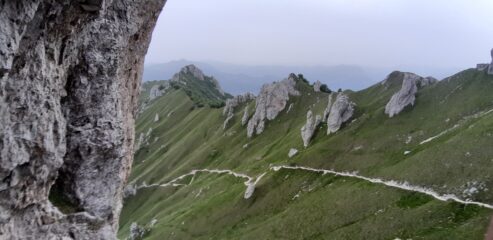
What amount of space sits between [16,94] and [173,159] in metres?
168

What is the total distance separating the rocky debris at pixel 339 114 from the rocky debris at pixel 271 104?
4683 cm

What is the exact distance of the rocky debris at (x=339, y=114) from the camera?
119062mm

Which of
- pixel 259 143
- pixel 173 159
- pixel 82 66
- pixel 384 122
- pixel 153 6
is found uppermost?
pixel 153 6

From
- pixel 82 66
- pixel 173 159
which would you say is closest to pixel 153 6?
pixel 82 66

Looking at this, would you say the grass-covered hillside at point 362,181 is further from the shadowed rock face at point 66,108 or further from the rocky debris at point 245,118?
the shadowed rock face at point 66,108

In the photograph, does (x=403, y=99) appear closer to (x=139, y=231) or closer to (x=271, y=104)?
(x=271, y=104)

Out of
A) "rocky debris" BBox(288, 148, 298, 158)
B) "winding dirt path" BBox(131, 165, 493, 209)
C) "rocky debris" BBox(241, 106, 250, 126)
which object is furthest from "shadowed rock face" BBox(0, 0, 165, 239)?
"rocky debris" BBox(241, 106, 250, 126)

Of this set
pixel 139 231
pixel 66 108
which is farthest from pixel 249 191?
pixel 66 108

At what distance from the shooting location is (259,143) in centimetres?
15812

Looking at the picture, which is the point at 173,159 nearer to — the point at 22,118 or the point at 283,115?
the point at 283,115

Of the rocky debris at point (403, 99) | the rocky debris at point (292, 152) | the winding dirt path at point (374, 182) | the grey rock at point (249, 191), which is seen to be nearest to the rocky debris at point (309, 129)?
the rocky debris at point (292, 152)

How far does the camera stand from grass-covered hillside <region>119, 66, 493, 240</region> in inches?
2680

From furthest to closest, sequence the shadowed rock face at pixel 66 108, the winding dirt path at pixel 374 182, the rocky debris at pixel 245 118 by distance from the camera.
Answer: the rocky debris at pixel 245 118 < the winding dirt path at pixel 374 182 < the shadowed rock face at pixel 66 108

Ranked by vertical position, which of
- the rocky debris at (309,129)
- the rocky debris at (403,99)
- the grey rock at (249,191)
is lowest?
the grey rock at (249,191)
